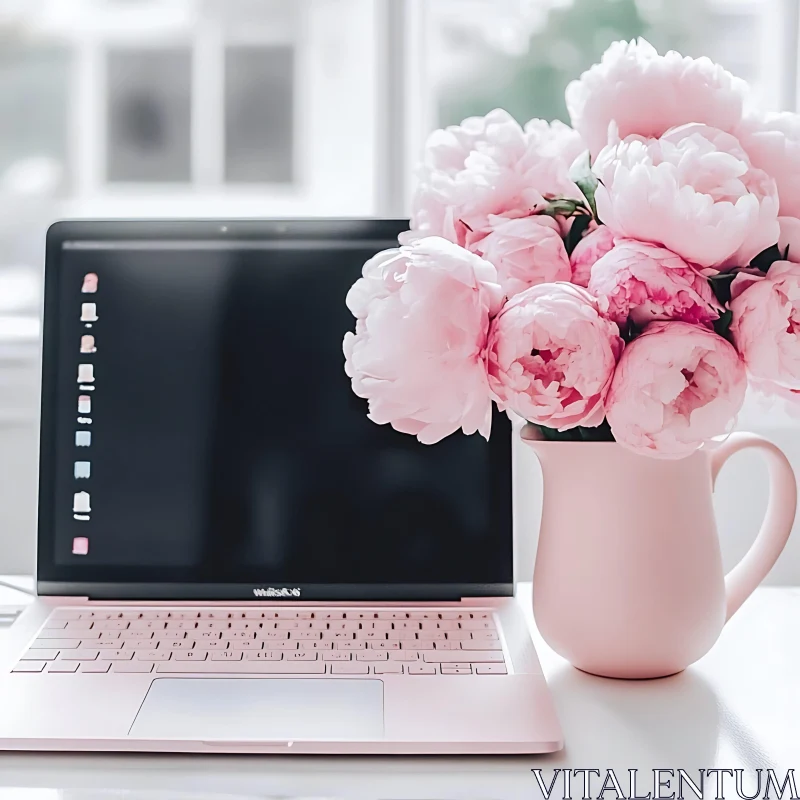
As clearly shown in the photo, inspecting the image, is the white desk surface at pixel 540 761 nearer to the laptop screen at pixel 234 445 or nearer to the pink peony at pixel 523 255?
the laptop screen at pixel 234 445

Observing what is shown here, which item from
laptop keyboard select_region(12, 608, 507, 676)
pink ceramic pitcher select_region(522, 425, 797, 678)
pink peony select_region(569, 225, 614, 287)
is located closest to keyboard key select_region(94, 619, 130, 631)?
laptop keyboard select_region(12, 608, 507, 676)

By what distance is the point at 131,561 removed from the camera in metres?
0.78

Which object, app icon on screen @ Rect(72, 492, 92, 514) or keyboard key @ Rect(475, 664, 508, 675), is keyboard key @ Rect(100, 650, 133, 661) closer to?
app icon on screen @ Rect(72, 492, 92, 514)

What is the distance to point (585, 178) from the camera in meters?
0.61

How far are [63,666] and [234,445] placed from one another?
24cm

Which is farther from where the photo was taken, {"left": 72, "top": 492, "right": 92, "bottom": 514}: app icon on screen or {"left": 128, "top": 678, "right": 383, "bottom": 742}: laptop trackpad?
{"left": 72, "top": 492, "right": 92, "bottom": 514}: app icon on screen

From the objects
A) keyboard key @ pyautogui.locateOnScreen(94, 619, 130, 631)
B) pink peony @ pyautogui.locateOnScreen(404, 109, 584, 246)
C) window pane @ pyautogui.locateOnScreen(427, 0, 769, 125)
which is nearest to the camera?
pink peony @ pyautogui.locateOnScreen(404, 109, 584, 246)

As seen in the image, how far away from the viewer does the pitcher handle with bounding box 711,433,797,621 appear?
26.9 inches

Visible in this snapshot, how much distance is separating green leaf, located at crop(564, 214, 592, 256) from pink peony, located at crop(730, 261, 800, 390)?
0.13m

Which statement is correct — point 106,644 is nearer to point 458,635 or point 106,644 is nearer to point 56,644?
point 56,644

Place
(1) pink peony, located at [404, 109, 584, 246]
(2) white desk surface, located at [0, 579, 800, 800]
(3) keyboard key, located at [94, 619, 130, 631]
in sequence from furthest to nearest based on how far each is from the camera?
(3) keyboard key, located at [94, 619, 130, 631], (1) pink peony, located at [404, 109, 584, 246], (2) white desk surface, located at [0, 579, 800, 800]

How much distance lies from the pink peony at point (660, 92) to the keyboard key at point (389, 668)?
42 centimetres

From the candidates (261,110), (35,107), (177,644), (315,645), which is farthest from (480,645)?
(35,107)

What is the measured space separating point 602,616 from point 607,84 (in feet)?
1.26
